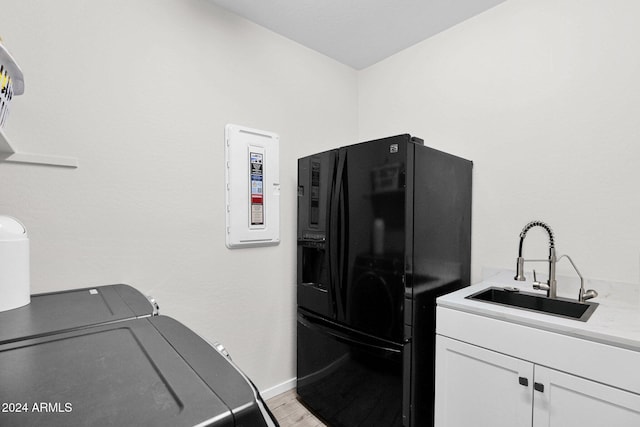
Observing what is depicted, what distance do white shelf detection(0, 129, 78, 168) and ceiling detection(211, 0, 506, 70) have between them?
1.27 m

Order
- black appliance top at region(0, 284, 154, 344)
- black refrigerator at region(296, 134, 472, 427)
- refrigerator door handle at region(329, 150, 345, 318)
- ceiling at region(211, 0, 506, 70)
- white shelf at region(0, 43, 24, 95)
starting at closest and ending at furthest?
black appliance top at region(0, 284, 154, 344) → white shelf at region(0, 43, 24, 95) → black refrigerator at region(296, 134, 472, 427) → refrigerator door handle at region(329, 150, 345, 318) → ceiling at region(211, 0, 506, 70)

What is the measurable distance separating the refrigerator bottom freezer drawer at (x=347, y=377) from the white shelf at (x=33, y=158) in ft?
5.13

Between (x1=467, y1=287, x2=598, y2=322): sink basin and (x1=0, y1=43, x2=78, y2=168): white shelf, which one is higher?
(x1=0, y1=43, x2=78, y2=168): white shelf

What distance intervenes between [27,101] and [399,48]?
2339 mm

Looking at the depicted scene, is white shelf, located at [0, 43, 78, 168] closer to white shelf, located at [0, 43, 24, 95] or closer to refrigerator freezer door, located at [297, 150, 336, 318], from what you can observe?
white shelf, located at [0, 43, 24, 95]

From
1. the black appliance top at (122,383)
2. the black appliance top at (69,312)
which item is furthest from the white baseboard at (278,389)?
the black appliance top at (122,383)

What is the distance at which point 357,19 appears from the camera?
2.03 meters

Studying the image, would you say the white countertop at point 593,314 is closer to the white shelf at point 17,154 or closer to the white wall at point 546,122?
the white wall at point 546,122

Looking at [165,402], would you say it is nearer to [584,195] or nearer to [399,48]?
[584,195]

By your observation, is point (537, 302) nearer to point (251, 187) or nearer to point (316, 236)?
point (316, 236)

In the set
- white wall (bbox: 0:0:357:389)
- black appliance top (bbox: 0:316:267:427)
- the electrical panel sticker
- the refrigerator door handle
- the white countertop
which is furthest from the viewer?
the electrical panel sticker

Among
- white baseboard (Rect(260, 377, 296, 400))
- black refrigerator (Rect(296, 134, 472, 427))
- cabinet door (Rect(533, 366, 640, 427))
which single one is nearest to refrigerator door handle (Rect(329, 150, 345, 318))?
black refrigerator (Rect(296, 134, 472, 427))

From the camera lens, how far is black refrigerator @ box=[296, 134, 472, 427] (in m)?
1.49

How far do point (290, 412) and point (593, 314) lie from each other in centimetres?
175
